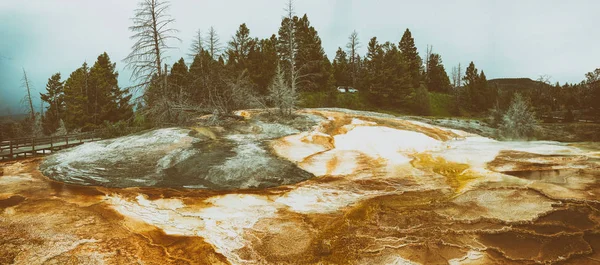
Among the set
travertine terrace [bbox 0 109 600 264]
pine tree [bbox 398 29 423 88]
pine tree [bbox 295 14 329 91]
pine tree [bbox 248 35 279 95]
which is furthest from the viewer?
pine tree [bbox 398 29 423 88]

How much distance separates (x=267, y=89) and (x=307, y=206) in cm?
2705

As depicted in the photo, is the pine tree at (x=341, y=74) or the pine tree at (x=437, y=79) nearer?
the pine tree at (x=341, y=74)

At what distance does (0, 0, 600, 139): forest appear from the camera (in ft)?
61.8

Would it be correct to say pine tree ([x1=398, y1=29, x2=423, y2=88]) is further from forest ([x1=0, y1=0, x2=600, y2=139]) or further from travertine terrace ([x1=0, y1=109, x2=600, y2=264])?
travertine terrace ([x1=0, y1=109, x2=600, y2=264])

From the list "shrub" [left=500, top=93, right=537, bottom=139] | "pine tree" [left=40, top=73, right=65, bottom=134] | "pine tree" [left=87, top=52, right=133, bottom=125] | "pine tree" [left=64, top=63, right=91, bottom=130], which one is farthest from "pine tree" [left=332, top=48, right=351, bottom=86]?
"pine tree" [left=40, top=73, right=65, bottom=134]

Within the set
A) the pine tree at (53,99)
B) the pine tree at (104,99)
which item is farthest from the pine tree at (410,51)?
the pine tree at (53,99)

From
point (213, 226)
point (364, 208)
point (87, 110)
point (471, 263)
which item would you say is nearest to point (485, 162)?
point (364, 208)

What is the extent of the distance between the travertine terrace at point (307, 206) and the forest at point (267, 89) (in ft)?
25.2

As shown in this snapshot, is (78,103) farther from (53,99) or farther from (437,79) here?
(437,79)

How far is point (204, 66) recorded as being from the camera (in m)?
27.4

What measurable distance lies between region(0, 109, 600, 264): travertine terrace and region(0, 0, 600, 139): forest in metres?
7.67

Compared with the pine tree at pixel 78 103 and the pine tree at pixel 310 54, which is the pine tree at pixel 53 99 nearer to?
the pine tree at pixel 78 103

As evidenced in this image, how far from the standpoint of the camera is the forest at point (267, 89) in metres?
18.8

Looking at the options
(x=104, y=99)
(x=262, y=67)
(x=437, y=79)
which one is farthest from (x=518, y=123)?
(x=104, y=99)
